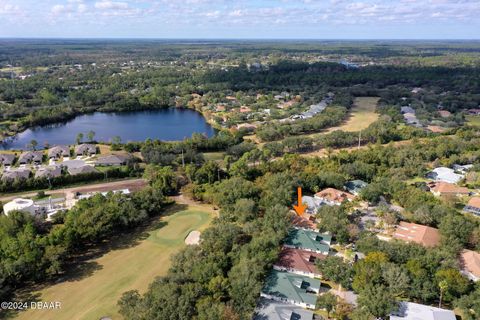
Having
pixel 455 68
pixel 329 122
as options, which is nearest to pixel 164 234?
pixel 329 122

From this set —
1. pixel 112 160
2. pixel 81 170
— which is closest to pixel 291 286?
pixel 81 170

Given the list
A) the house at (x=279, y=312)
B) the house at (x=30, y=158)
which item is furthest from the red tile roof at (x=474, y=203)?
the house at (x=30, y=158)

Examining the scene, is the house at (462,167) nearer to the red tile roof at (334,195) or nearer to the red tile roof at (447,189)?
the red tile roof at (447,189)

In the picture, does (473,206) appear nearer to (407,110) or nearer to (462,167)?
(462,167)

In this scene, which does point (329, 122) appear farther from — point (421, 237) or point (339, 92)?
point (421, 237)

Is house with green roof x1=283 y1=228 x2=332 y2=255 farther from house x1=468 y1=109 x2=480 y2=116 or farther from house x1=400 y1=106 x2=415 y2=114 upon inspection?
house x1=468 y1=109 x2=480 y2=116

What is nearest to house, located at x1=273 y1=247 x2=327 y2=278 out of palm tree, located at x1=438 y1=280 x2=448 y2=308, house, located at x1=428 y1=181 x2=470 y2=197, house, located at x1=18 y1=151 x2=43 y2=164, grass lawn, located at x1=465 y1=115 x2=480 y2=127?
palm tree, located at x1=438 y1=280 x2=448 y2=308

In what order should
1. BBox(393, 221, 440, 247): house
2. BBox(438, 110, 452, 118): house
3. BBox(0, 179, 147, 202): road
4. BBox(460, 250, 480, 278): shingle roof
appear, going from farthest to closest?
BBox(438, 110, 452, 118): house, BBox(0, 179, 147, 202): road, BBox(393, 221, 440, 247): house, BBox(460, 250, 480, 278): shingle roof
